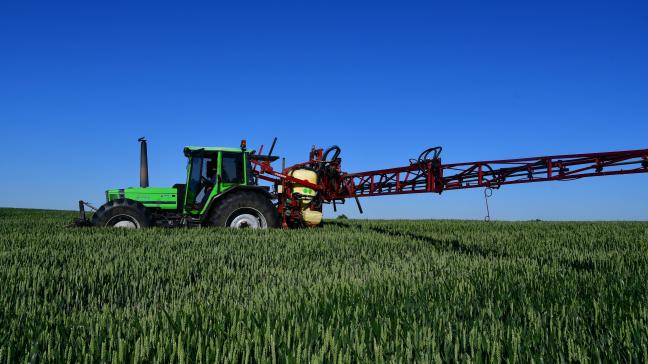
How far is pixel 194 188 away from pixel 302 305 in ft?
24.8

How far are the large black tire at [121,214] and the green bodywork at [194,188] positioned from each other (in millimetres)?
751

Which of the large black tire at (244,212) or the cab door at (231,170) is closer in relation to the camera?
the large black tire at (244,212)

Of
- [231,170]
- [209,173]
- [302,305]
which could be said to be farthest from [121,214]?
[302,305]

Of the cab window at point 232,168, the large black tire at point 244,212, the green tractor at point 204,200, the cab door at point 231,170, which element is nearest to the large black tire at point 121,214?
the green tractor at point 204,200

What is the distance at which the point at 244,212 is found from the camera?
10.1m

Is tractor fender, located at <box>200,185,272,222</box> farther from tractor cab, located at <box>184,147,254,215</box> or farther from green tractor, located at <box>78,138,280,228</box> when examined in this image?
tractor cab, located at <box>184,147,254,215</box>

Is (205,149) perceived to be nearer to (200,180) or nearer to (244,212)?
(200,180)

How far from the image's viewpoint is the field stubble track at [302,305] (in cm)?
225

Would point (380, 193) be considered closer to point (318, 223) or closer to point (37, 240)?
point (318, 223)

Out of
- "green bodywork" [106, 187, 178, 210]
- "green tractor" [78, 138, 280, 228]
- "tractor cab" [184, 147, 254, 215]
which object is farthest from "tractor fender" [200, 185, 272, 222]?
"green bodywork" [106, 187, 178, 210]

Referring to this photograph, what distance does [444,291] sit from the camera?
11.6 feet

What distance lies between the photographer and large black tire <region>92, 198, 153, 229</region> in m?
9.54

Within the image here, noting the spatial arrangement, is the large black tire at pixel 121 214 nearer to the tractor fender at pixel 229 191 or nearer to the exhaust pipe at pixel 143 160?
the tractor fender at pixel 229 191

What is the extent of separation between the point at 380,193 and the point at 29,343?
9033 millimetres
